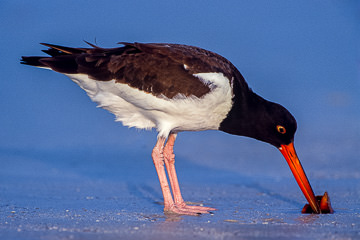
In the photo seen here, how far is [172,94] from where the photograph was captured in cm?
710

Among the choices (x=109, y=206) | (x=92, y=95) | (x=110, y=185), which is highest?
(x=92, y=95)

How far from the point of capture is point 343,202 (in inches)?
330

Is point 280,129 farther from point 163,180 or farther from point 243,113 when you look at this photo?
point 163,180

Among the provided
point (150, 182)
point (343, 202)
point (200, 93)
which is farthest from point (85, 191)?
point (343, 202)

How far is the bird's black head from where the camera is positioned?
755 cm

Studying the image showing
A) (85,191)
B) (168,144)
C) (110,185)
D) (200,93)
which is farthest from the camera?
(110,185)

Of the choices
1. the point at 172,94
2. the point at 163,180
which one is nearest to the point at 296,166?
the point at 163,180

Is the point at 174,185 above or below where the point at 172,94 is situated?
below

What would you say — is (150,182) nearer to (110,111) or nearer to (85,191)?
(85,191)

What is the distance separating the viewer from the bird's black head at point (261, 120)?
7.55 metres

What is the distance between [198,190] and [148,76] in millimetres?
3872

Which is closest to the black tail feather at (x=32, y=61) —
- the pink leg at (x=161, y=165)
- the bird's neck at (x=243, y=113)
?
the pink leg at (x=161, y=165)

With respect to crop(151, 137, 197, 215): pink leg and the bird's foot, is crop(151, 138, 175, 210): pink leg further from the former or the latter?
the bird's foot

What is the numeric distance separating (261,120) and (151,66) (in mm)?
1888
